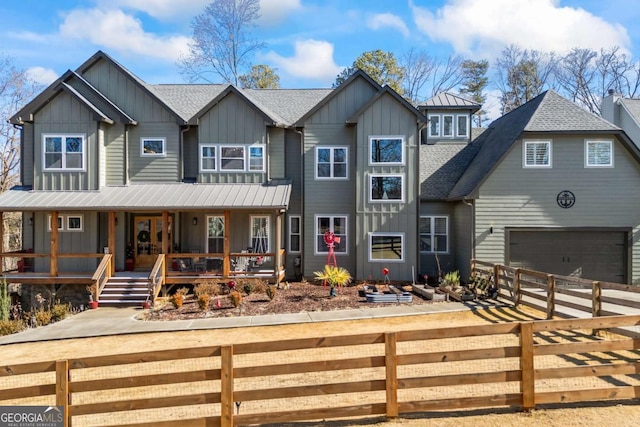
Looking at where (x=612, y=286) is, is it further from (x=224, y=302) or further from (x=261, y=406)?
(x=224, y=302)

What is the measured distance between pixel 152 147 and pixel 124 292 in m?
6.40

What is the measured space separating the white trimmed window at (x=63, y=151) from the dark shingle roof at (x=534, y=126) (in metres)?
15.5

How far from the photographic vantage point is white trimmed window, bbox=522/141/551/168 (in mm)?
15906

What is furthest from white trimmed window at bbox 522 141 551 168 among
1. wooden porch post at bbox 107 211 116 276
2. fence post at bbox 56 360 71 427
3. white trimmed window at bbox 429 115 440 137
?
fence post at bbox 56 360 71 427

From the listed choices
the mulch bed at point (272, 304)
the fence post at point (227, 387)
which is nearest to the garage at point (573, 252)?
the mulch bed at point (272, 304)

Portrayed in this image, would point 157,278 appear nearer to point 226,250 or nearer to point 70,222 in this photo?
point 226,250

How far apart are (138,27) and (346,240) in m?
19.4

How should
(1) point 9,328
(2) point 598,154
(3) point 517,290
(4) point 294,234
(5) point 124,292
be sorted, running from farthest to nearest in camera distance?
(4) point 294,234
(2) point 598,154
(5) point 124,292
(3) point 517,290
(1) point 9,328

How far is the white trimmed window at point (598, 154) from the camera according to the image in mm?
15727

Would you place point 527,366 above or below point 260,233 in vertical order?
below

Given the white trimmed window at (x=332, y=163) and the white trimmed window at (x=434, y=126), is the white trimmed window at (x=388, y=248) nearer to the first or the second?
the white trimmed window at (x=332, y=163)

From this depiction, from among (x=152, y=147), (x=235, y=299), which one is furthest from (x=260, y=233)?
(x=152, y=147)

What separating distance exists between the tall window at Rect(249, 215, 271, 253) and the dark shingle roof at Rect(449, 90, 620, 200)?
26.6 feet

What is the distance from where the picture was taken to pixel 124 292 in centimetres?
1423
